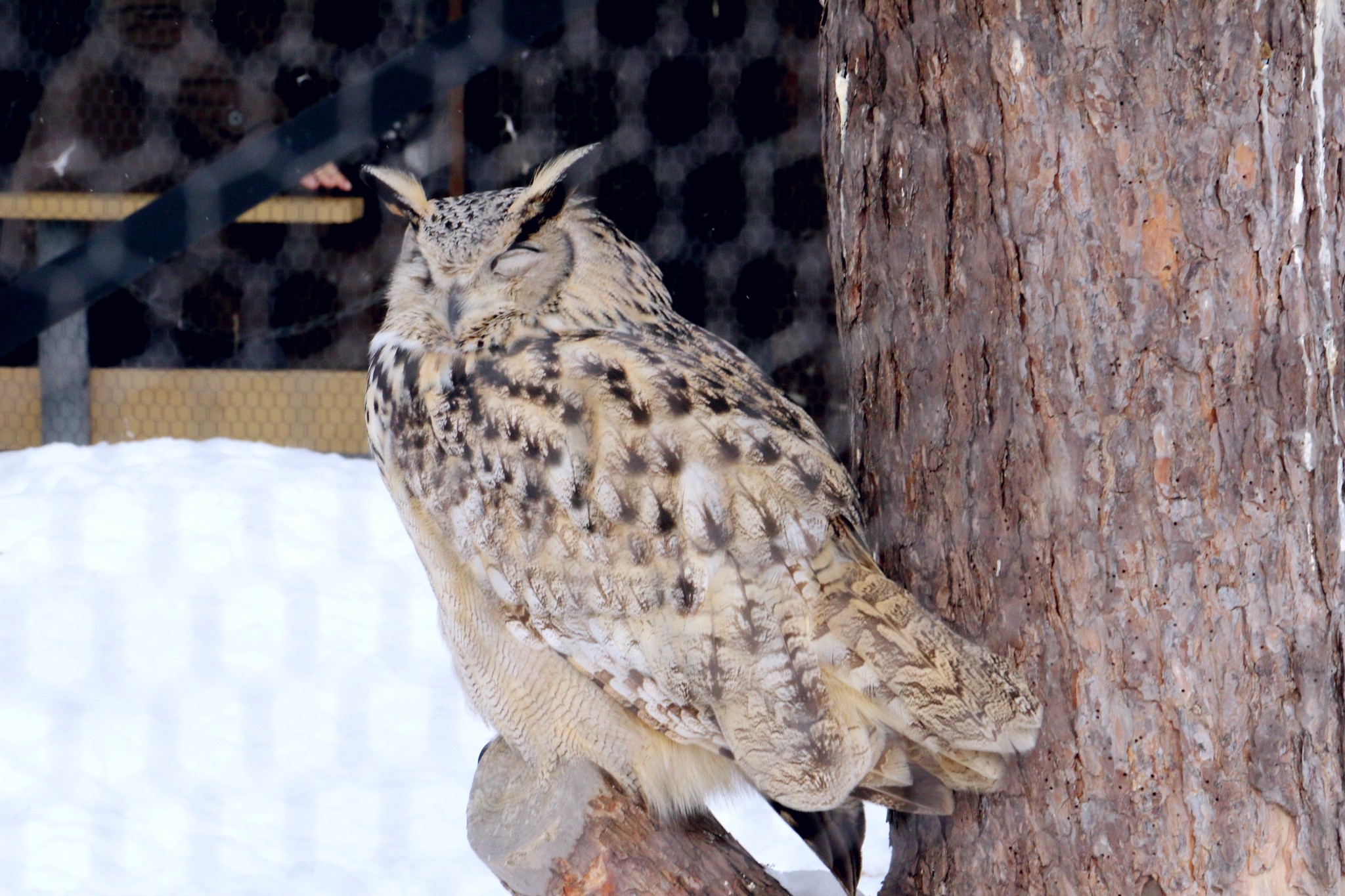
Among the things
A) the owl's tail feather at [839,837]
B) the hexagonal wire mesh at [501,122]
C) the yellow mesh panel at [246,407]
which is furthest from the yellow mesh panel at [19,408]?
the owl's tail feather at [839,837]

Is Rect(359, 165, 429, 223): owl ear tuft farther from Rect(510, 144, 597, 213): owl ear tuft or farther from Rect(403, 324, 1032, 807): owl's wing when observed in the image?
Rect(403, 324, 1032, 807): owl's wing

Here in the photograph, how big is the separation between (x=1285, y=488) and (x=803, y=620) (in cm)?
37

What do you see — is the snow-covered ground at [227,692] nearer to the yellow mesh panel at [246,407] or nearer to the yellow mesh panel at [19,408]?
the yellow mesh panel at [246,407]

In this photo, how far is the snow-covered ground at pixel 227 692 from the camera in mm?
1819

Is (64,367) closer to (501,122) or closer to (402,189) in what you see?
(501,122)

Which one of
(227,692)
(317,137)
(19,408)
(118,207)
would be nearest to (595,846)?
(227,692)

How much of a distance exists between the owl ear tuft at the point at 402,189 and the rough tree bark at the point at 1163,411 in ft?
1.79

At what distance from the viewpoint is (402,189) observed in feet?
4.31

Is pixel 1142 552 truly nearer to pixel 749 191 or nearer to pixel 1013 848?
pixel 1013 848

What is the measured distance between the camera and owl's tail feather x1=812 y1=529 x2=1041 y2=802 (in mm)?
969

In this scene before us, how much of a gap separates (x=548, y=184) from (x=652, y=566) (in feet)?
1.37

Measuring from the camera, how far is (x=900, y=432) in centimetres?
108

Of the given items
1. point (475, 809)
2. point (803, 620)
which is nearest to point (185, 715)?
point (475, 809)

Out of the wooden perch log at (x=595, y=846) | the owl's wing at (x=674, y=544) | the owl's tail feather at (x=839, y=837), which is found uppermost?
the owl's wing at (x=674, y=544)
